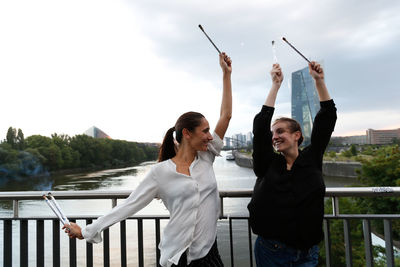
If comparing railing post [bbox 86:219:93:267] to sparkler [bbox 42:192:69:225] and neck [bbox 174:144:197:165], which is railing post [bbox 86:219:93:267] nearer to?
sparkler [bbox 42:192:69:225]

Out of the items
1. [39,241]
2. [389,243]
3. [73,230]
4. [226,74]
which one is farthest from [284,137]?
[39,241]

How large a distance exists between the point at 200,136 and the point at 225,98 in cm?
36

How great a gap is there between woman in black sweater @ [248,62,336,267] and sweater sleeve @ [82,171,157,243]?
574mm

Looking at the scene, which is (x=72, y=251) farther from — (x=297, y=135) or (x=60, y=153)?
(x=60, y=153)

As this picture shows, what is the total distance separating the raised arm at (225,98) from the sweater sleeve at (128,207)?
1.63ft

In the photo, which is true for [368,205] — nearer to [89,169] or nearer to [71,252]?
[71,252]

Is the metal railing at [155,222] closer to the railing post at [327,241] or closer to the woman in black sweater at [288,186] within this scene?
the railing post at [327,241]

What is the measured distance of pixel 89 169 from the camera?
6588 cm

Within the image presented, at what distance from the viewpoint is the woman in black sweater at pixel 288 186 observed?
1.71 metres

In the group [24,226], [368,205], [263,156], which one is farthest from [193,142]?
[368,205]

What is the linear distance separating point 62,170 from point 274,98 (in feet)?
217

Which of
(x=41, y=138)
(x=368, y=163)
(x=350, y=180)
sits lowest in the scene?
(x=350, y=180)

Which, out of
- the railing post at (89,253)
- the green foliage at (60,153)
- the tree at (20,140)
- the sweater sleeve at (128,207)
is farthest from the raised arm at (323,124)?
the tree at (20,140)

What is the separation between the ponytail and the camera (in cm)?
190
